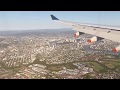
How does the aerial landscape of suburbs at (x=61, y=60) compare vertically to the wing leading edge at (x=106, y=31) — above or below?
below

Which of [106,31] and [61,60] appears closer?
[106,31]

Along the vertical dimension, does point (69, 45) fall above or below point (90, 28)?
below

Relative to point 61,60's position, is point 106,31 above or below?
above
